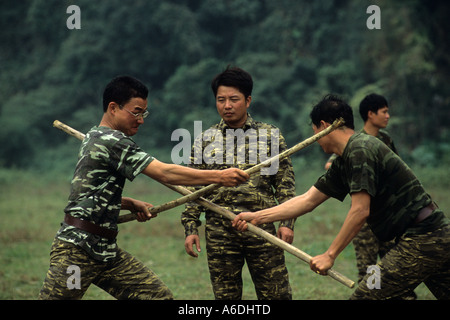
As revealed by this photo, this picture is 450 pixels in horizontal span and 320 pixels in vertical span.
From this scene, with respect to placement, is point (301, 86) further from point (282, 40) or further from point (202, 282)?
point (202, 282)

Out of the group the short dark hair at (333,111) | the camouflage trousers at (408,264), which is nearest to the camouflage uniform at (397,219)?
the camouflage trousers at (408,264)

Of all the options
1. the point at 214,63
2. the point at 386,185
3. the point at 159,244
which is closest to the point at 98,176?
the point at 386,185

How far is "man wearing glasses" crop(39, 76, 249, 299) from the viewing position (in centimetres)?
402

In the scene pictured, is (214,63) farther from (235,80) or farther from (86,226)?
(86,226)

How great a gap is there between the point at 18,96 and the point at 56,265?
28.3 metres

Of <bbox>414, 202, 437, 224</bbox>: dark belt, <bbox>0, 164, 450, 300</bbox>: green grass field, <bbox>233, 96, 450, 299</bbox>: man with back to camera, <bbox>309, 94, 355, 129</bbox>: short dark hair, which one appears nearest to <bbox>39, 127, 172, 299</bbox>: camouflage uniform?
<bbox>309, 94, 355, 129</bbox>: short dark hair

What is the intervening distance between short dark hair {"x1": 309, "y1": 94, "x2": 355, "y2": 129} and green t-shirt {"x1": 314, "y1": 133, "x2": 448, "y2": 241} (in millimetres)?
207

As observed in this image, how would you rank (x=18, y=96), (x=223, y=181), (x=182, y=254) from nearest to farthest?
(x=223, y=181) → (x=182, y=254) → (x=18, y=96)

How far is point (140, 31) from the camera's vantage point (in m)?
28.4

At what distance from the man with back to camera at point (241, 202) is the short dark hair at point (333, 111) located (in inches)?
25.9

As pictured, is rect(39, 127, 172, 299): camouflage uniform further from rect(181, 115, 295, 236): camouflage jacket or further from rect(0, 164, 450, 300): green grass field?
rect(0, 164, 450, 300): green grass field

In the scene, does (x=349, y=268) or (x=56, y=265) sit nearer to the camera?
(x=56, y=265)

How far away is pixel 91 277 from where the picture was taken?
4.13 m

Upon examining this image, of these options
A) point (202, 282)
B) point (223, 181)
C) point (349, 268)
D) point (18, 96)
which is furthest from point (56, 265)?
point (18, 96)
